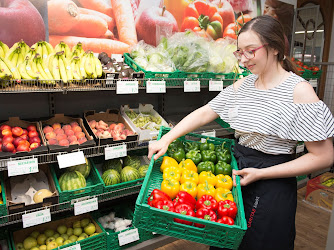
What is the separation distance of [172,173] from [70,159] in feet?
2.74

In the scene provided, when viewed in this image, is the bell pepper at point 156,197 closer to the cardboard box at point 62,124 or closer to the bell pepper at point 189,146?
the bell pepper at point 189,146

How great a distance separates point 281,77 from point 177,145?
2.59 ft

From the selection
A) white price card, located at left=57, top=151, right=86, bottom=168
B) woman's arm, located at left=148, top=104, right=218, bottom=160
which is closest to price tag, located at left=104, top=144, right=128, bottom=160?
white price card, located at left=57, top=151, right=86, bottom=168

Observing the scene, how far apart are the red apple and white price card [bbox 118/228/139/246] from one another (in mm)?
1863

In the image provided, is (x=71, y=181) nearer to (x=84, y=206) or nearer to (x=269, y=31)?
(x=84, y=206)

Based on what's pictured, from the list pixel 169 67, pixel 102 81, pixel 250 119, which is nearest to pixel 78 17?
pixel 102 81

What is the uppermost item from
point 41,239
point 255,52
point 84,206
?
point 255,52

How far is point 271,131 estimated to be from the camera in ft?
4.50

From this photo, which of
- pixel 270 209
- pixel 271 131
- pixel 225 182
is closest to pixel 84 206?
pixel 225 182

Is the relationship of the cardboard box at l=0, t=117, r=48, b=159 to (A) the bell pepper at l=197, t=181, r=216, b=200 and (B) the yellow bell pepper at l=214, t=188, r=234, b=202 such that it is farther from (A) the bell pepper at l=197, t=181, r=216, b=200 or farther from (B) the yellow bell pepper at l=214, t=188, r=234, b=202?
(B) the yellow bell pepper at l=214, t=188, r=234, b=202

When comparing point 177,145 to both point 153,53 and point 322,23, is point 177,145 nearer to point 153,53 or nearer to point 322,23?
point 153,53

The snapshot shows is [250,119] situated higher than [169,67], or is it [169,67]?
[169,67]

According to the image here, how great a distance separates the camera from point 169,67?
8.36 feet

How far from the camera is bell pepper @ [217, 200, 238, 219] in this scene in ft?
4.27
